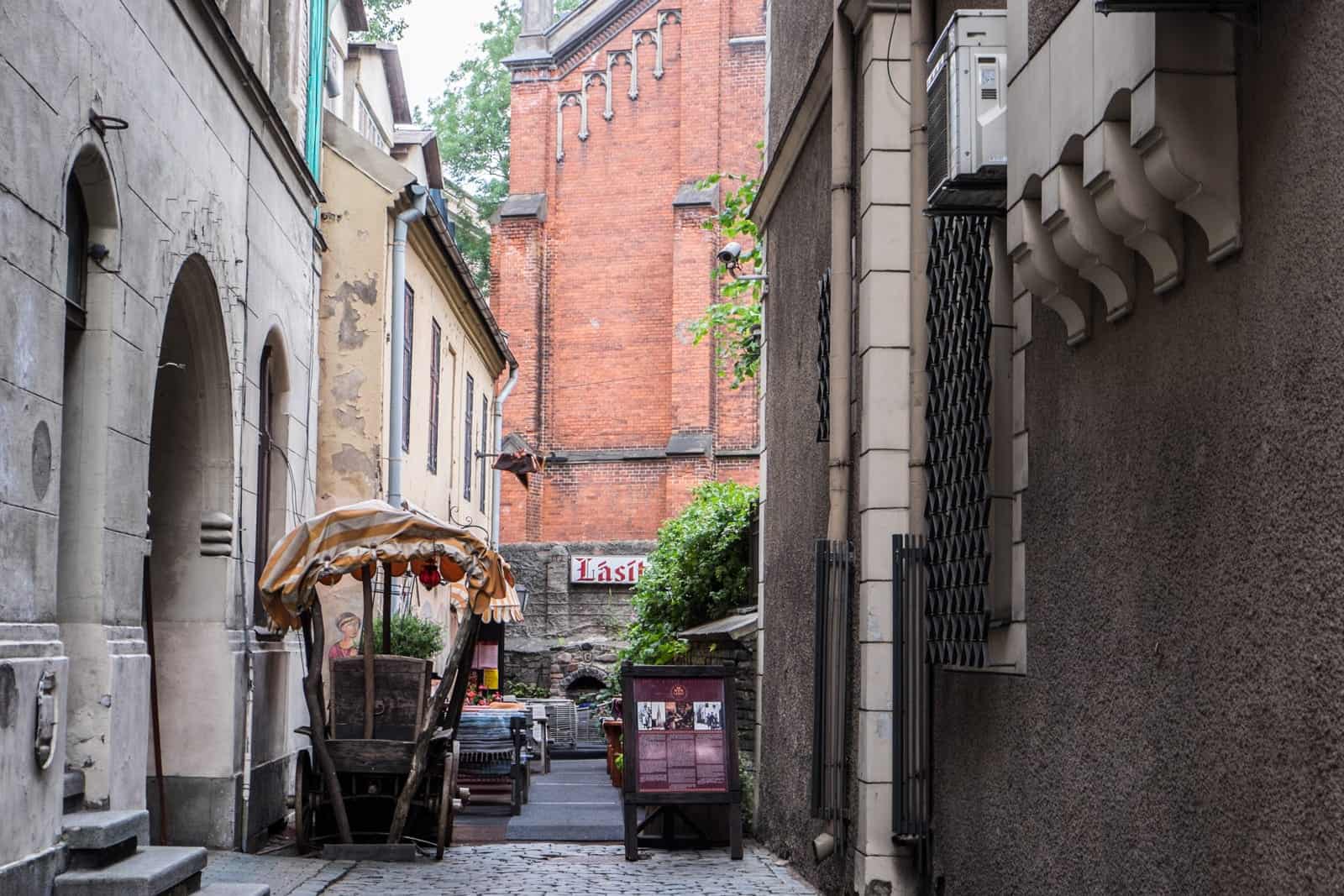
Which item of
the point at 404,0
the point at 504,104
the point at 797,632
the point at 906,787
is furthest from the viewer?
the point at 504,104

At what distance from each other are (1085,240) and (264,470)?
394 inches

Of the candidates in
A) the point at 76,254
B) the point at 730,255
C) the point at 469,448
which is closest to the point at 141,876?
the point at 76,254

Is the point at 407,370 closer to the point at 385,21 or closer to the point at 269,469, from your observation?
the point at 269,469

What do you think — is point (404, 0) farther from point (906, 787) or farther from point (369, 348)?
point (906, 787)

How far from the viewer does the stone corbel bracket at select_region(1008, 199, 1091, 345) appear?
5.77 metres

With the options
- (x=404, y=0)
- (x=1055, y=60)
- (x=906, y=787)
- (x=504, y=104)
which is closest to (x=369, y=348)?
(x=906, y=787)

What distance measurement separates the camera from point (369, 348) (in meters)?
18.1

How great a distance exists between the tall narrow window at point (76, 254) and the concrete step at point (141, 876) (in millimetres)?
2735

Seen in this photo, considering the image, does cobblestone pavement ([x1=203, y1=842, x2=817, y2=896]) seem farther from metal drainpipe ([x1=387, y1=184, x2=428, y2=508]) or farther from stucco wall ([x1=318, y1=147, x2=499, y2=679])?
metal drainpipe ([x1=387, y1=184, x2=428, y2=508])

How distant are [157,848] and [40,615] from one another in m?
1.79

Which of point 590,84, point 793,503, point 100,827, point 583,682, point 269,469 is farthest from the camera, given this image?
point 590,84

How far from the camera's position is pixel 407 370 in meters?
20.8

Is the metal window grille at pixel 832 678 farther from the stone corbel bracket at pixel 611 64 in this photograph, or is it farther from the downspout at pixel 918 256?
the stone corbel bracket at pixel 611 64

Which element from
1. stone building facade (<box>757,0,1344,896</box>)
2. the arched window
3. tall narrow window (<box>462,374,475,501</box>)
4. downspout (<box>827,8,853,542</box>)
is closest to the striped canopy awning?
the arched window
